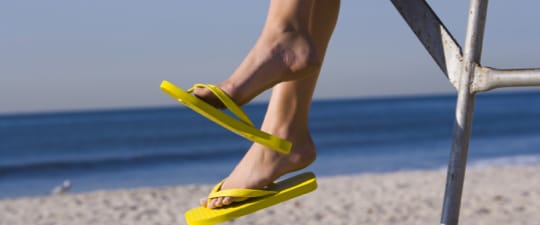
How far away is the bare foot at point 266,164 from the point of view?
4.74 feet

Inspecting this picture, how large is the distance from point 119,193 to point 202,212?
6.51 metres

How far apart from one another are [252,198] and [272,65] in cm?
23

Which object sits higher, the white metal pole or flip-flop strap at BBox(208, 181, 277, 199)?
flip-flop strap at BBox(208, 181, 277, 199)

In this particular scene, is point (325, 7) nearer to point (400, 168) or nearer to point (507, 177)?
point (507, 177)

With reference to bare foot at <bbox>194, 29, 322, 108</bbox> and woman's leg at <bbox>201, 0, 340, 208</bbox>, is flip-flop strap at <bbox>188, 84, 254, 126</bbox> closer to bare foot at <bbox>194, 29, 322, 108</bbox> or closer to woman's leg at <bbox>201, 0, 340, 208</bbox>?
bare foot at <bbox>194, 29, 322, 108</bbox>

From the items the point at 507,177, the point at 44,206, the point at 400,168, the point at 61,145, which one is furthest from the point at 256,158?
the point at 61,145

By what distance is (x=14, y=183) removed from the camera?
42.2ft

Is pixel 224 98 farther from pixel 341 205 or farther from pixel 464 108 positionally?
pixel 341 205

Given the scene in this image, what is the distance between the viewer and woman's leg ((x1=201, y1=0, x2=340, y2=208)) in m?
1.32

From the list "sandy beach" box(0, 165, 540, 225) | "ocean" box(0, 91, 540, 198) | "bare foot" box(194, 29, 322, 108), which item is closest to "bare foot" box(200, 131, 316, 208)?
"bare foot" box(194, 29, 322, 108)

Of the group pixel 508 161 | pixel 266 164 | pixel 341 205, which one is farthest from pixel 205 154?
pixel 266 164

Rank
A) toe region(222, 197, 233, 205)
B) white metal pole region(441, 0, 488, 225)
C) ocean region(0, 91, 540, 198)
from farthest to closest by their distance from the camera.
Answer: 1. ocean region(0, 91, 540, 198)
2. toe region(222, 197, 233, 205)
3. white metal pole region(441, 0, 488, 225)

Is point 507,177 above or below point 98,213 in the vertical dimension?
below

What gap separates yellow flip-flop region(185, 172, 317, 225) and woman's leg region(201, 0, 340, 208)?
16 millimetres
